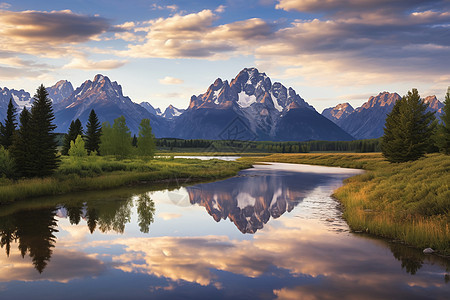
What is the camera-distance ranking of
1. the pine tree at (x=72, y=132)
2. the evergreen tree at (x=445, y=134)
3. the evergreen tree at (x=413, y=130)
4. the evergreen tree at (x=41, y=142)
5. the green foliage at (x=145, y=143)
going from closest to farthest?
the evergreen tree at (x=41, y=142) < the evergreen tree at (x=413, y=130) < the evergreen tree at (x=445, y=134) < the green foliage at (x=145, y=143) < the pine tree at (x=72, y=132)

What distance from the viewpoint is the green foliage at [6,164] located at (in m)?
39.3

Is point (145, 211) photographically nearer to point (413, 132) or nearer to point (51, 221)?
point (51, 221)

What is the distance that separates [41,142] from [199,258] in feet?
113

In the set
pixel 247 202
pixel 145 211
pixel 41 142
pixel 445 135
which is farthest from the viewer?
pixel 445 135

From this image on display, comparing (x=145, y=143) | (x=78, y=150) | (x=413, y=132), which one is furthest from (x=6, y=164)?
(x=413, y=132)

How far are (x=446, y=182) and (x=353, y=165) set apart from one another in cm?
8308

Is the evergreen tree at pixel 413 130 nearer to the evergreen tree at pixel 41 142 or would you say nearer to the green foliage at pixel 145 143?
the green foliage at pixel 145 143

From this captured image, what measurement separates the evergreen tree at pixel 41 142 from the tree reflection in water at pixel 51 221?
12.2 m

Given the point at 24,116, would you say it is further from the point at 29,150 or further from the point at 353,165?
the point at 353,165

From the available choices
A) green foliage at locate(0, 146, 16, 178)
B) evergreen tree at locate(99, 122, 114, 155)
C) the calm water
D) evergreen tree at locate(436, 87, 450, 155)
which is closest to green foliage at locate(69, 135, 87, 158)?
green foliage at locate(0, 146, 16, 178)

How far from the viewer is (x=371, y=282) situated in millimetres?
14156

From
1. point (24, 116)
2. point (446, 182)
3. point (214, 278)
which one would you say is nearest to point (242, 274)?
point (214, 278)

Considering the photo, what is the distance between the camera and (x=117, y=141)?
85.6m

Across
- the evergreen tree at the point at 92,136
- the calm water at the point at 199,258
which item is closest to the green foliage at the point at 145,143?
the evergreen tree at the point at 92,136
